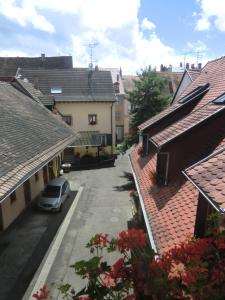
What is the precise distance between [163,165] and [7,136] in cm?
661

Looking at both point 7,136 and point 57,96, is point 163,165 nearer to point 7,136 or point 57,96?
point 7,136

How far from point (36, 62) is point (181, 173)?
45.8 metres

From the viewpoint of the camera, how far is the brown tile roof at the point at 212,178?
19.8 ft

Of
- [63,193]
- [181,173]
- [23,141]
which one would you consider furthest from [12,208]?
[181,173]

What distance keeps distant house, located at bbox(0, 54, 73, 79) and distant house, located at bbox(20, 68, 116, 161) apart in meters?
14.4

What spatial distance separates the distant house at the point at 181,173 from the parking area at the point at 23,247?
503cm

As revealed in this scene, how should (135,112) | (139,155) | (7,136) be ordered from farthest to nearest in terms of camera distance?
(135,112), (139,155), (7,136)

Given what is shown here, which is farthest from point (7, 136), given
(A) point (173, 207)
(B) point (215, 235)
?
(B) point (215, 235)

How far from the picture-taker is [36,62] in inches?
2064

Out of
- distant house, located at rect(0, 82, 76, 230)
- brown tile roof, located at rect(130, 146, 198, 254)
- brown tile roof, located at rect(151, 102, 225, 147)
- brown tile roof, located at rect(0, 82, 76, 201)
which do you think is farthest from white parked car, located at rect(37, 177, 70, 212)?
brown tile roof, located at rect(151, 102, 225, 147)

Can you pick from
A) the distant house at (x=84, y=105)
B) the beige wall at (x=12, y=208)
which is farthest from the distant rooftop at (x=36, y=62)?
the beige wall at (x=12, y=208)

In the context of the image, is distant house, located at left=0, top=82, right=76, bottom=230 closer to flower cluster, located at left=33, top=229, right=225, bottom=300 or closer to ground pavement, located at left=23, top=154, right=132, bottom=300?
ground pavement, located at left=23, top=154, right=132, bottom=300

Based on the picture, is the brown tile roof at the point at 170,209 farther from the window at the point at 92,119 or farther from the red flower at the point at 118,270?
the window at the point at 92,119

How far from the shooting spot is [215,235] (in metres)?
3.78
